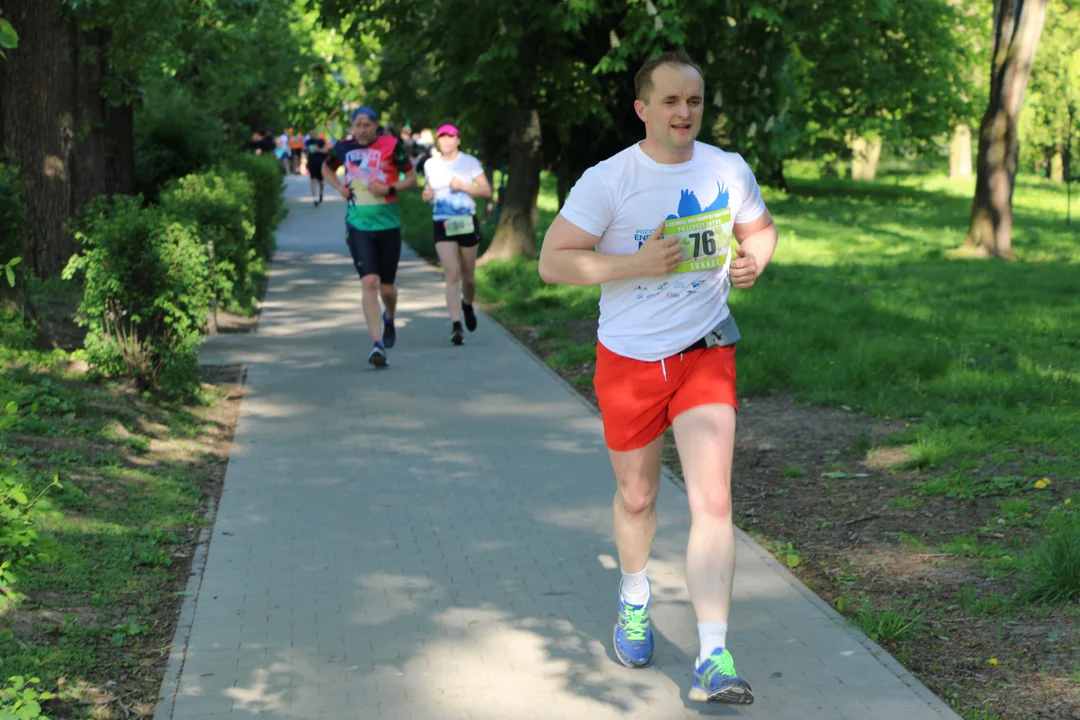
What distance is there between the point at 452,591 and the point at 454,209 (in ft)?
23.6

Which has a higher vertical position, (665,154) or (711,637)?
(665,154)

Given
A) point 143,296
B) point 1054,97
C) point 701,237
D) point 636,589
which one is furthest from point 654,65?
point 1054,97

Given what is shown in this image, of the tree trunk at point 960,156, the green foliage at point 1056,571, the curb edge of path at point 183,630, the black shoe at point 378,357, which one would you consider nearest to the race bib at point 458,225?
the black shoe at point 378,357

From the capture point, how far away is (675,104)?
4.38 meters

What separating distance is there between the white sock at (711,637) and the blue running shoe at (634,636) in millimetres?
418

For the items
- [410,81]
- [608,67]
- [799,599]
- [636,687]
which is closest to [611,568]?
[799,599]

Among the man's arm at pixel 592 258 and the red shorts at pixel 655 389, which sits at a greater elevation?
the man's arm at pixel 592 258

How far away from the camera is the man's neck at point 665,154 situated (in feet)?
14.7

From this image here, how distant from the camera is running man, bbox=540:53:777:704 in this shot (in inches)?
173

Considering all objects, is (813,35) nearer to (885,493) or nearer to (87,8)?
(87,8)

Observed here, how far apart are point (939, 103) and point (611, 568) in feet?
105

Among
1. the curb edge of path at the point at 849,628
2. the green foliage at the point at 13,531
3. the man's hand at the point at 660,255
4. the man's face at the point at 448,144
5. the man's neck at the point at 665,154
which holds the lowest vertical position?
the curb edge of path at the point at 849,628

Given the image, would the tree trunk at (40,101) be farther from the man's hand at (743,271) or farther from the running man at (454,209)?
the man's hand at (743,271)

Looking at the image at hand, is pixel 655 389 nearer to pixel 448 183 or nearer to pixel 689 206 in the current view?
pixel 689 206
